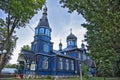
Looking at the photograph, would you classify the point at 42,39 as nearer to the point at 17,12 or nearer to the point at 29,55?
the point at 29,55

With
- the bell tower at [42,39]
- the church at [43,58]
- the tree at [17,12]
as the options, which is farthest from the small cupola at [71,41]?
the tree at [17,12]

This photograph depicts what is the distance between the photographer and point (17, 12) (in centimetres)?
1380

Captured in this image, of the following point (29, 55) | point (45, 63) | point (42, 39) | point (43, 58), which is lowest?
point (45, 63)

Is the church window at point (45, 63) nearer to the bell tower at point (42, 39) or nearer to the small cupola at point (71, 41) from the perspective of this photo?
the bell tower at point (42, 39)

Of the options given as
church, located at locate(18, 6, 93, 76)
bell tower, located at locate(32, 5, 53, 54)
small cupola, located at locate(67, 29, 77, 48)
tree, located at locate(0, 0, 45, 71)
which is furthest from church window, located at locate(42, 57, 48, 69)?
tree, located at locate(0, 0, 45, 71)

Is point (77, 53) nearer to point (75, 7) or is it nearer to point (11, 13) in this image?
point (11, 13)

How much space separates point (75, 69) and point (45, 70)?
10.3 metres

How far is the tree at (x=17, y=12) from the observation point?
1358cm

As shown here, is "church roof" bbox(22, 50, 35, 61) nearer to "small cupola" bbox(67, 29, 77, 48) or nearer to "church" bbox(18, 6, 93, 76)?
"church" bbox(18, 6, 93, 76)

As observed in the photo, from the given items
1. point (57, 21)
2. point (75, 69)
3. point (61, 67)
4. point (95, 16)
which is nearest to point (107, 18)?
point (95, 16)

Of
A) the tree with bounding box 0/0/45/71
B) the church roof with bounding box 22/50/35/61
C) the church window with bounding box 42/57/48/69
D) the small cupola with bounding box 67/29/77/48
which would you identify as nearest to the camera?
the tree with bounding box 0/0/45/71

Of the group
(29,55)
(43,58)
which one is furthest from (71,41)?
(29,55)

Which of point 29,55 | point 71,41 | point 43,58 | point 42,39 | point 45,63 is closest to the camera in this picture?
point 29,55

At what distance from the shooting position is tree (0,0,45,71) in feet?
44.6
